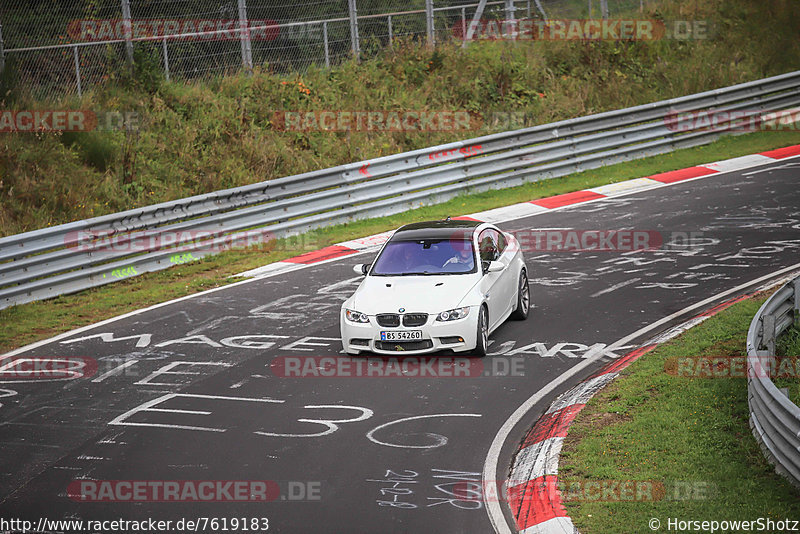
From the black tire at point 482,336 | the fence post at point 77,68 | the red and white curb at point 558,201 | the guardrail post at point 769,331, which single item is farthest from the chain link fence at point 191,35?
the guardrail post at point 769,331

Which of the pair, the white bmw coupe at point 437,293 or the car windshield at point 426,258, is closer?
the white bmw coupe at point 437,293

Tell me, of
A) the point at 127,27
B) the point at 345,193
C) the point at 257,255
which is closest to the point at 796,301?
the point at 257,255

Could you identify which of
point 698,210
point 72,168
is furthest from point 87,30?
point 698,210

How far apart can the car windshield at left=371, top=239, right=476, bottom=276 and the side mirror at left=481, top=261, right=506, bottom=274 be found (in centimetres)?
15

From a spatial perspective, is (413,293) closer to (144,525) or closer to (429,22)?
(144,525)

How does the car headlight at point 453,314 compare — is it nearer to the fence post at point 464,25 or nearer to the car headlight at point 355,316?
the car headlight at point 355,316

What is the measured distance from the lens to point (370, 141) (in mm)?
23594

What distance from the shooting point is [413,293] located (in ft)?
38.2

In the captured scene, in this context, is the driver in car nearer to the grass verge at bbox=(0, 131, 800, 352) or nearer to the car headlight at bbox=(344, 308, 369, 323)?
the car headlight at bbox=(344, 308, 369, 323)

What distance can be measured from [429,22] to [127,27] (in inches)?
356

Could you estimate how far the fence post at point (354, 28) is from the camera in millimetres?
24266

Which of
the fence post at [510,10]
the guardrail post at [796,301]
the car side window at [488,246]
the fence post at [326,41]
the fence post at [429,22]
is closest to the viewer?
the guardrail post at [796,301]

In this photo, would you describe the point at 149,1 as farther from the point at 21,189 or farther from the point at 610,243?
the point at 610,243

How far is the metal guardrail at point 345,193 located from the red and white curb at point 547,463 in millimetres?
9406
